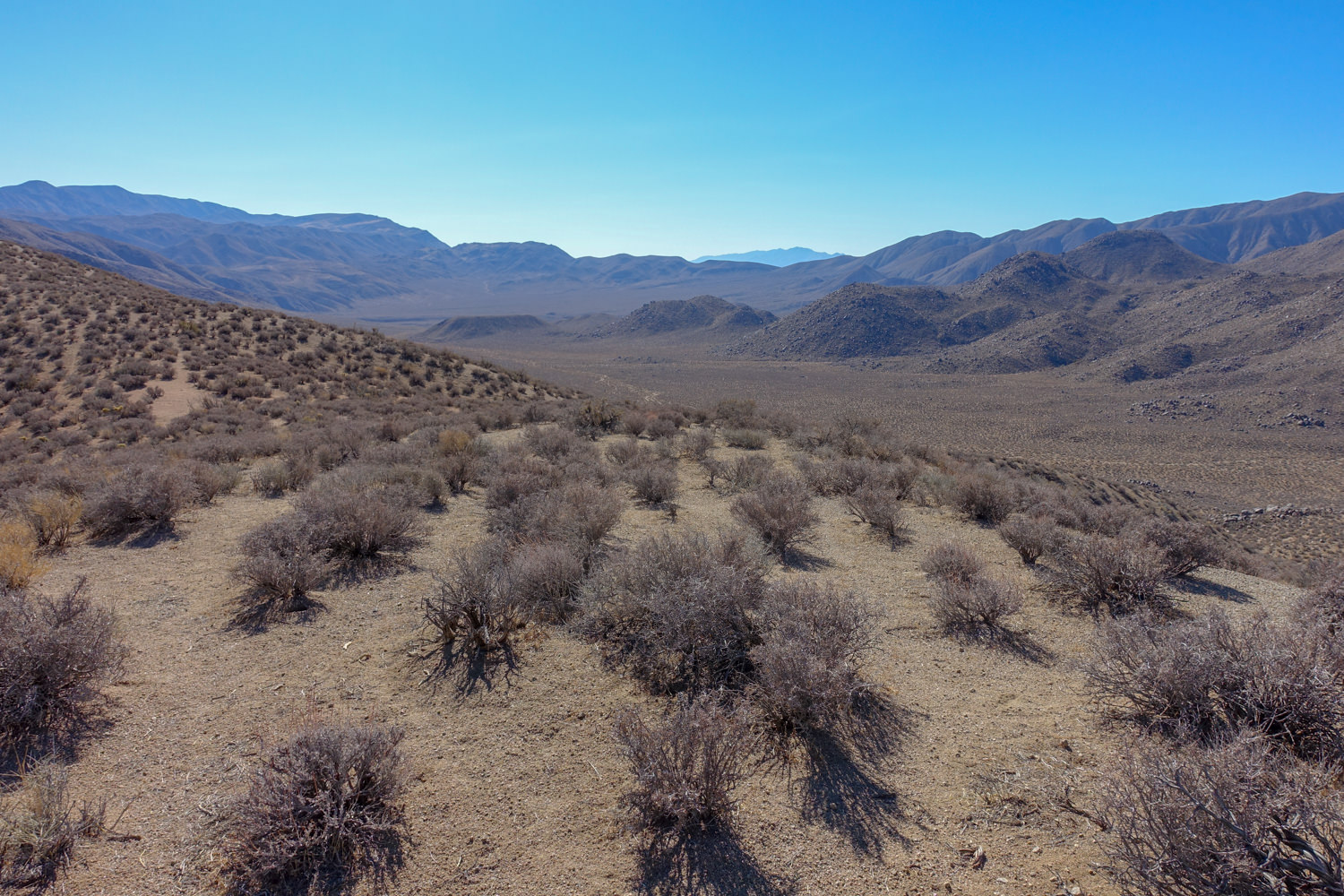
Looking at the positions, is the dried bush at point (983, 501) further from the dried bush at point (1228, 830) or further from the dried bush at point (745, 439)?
the dried bush at point (1228, 830)

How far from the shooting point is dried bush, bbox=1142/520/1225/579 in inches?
293

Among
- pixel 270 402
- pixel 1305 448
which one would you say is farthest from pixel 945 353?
pixel 270 402

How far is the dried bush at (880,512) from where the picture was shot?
29.3 feet

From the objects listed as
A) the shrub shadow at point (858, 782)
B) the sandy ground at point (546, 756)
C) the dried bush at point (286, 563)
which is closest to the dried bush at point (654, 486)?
the sandy ground at point (546, 756)

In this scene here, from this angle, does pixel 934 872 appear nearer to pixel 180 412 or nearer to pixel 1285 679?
pixel 1285 679

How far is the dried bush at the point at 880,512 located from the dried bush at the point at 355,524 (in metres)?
6.72

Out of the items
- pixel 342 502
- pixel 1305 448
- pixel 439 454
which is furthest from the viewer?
pixel 1305 448

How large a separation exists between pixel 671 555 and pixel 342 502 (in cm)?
440

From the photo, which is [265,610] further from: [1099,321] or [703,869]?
[1099,321]

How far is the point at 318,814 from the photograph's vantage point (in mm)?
3240

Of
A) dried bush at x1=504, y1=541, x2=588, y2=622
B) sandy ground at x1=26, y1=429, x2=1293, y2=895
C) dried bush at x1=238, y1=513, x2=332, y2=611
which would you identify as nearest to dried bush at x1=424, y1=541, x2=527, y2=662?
sandy ground at x1=26, y1=429, x2=1293, y2=895

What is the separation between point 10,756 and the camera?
364 cm

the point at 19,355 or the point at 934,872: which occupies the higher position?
the point at 19,355

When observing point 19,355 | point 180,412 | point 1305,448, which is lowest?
point 1305,448
